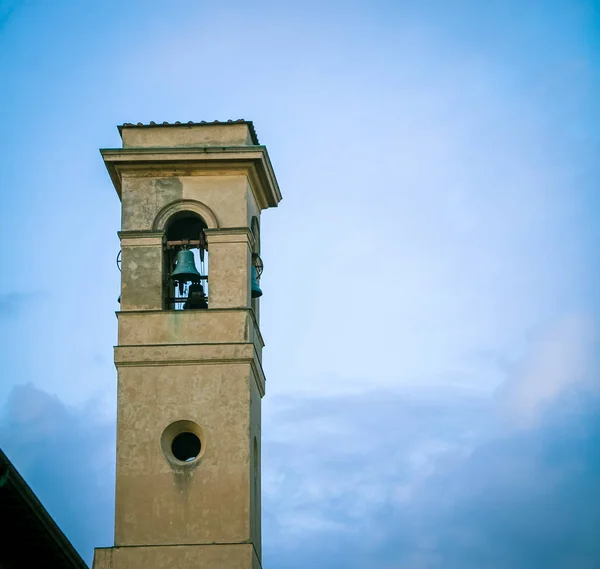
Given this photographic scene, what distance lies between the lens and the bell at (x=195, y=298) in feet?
111

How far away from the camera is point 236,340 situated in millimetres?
32906

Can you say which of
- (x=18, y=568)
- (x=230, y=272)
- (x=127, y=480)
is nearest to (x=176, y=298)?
(x=230, y=272)

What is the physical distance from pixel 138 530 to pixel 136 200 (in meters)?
6.65

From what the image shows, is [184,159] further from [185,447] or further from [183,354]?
[185,447]

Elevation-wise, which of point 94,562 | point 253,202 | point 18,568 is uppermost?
point 253,202

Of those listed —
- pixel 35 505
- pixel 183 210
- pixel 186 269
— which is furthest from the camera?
pixel 183 210

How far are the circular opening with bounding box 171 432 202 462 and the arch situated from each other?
4210 millimetres

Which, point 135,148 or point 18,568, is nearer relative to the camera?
point 18,568

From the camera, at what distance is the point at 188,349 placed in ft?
108

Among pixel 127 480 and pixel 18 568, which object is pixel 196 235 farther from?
pixel 18 568

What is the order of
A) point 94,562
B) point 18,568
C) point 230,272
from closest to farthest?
1. point 18,568
2. point 94,562
3. point 230,272

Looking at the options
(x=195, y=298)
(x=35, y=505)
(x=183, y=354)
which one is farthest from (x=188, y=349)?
(x=35, y=505)

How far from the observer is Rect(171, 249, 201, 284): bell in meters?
33.5

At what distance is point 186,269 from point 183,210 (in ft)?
4.35
